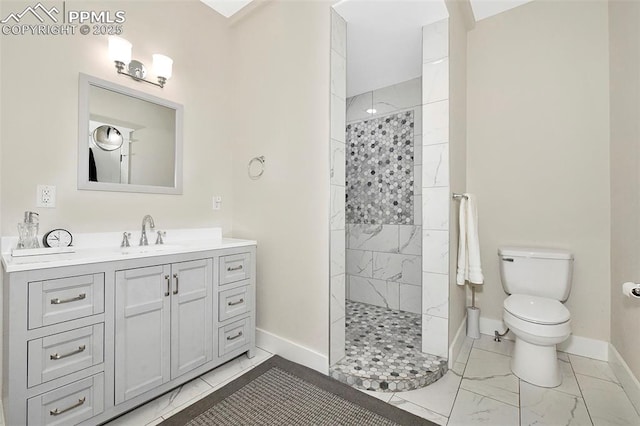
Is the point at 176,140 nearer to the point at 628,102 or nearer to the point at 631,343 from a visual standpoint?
the point at 628,102

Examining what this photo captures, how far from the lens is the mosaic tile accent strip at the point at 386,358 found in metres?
1.75

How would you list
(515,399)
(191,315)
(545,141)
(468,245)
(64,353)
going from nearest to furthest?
(64,353)
(515,399)
(191,315)
(468,245)
(545,141)

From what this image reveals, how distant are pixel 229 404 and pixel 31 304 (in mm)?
1079

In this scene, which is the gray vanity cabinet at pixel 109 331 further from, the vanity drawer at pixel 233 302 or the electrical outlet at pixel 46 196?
the electrical outlet at pixel 46 196

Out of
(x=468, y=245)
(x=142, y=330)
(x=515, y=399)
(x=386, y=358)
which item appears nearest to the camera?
(x=142, y=330)

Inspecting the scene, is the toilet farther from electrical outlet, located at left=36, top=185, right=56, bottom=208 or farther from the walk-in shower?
electrical outlet, located at left=36, top=185, right=56, bottom=208

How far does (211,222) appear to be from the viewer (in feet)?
8.12

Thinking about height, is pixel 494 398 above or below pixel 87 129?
below

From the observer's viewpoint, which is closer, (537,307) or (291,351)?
(537,307)

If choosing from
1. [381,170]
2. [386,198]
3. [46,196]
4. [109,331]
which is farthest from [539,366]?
[46,196]

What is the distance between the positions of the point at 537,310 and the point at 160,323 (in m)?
2.33

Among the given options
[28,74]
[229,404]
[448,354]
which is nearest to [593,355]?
[448,354]

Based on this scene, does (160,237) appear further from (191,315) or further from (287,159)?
(287,159)

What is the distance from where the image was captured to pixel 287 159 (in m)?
2.14
